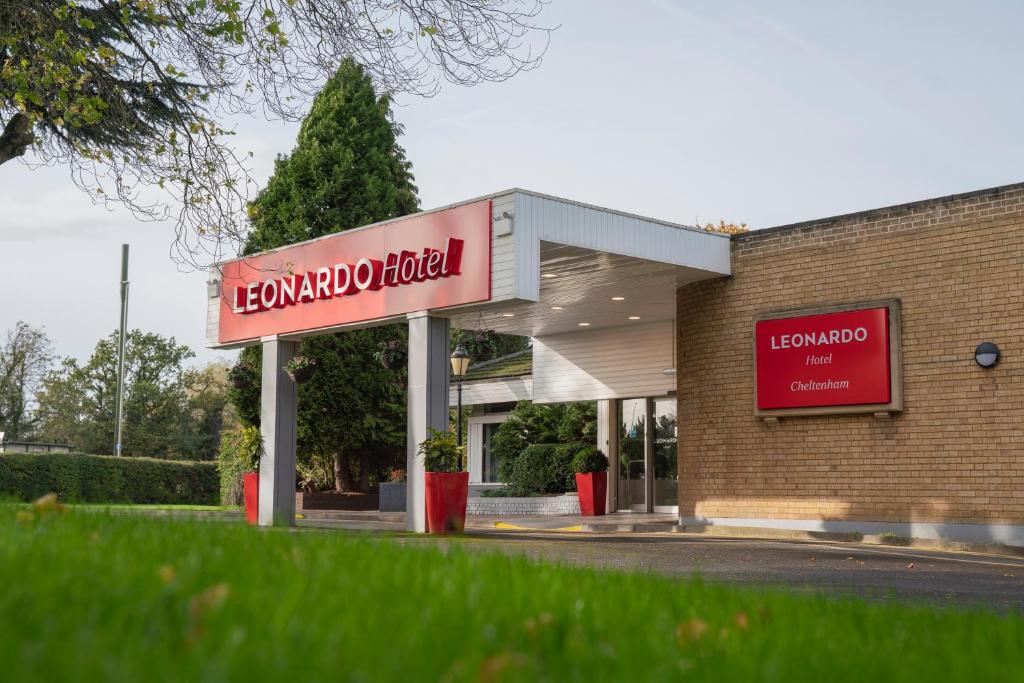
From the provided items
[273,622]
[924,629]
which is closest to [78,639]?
[273,622]

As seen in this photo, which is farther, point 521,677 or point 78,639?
point 521,677

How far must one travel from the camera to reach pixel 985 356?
15.1 meters

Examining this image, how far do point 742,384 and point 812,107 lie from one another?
618cm

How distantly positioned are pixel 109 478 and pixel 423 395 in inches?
841

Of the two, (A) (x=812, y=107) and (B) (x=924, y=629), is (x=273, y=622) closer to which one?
(B) (x=924, y=629)

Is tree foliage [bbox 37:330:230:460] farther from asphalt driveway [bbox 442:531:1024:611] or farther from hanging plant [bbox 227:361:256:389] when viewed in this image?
asphalt driveway [bbox 442:531:1024:611]

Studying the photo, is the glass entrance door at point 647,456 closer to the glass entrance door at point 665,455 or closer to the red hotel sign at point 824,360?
the glass entrance door at point 665,455

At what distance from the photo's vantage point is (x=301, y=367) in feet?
64.3

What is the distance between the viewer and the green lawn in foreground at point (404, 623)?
2.47m

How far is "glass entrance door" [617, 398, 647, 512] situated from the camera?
24852mm

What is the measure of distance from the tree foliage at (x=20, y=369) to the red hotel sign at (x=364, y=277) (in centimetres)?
4103

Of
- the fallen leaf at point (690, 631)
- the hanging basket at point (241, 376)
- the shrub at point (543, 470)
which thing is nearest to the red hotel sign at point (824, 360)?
the hanging basket at point (241, 376)

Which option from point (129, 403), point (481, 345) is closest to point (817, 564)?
point (481, 345)

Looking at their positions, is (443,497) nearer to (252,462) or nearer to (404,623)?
(252,462)
